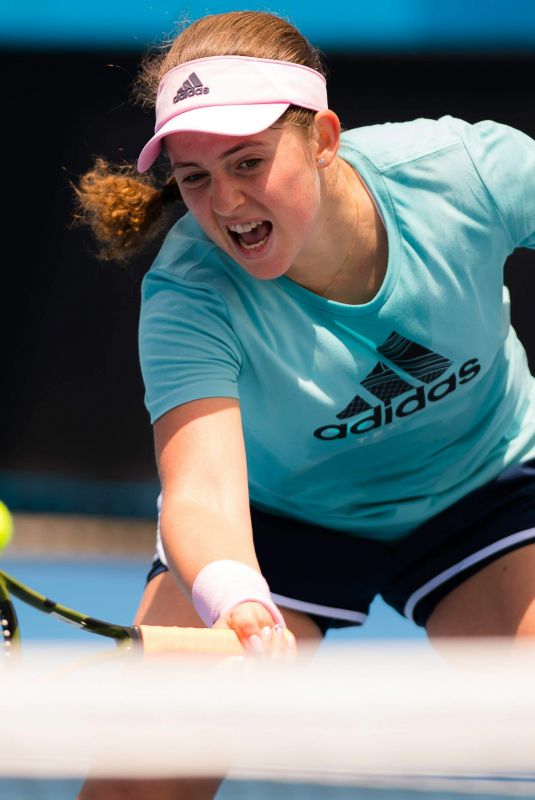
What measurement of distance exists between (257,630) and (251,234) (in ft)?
2.27

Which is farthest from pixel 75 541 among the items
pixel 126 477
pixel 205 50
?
pixel 205 50

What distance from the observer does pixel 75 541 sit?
6344 mm

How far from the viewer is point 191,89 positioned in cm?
230

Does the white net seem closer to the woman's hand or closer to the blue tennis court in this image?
the woman's hand

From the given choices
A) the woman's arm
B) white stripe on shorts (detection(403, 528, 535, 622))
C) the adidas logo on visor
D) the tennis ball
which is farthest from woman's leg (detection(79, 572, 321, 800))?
the adidas logo on visor

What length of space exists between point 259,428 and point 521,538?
1.96 ft

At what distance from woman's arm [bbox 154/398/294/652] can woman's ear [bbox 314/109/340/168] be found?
1.50 ft

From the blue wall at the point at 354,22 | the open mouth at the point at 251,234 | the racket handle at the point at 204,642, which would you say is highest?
the blue wall at the point at 354,22

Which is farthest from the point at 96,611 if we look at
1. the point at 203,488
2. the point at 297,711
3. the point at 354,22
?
the point at 297,711

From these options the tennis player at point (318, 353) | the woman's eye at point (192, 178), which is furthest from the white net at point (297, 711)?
the woman's eye at point (192, 178)

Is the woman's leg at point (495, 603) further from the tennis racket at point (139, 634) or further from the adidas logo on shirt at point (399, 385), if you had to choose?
the tennis racket at point (139, 634)

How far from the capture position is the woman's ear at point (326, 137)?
2391 millimetres

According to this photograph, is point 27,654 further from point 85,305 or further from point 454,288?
point 85,305

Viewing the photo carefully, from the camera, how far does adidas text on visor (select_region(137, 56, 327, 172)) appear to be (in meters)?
2.24
